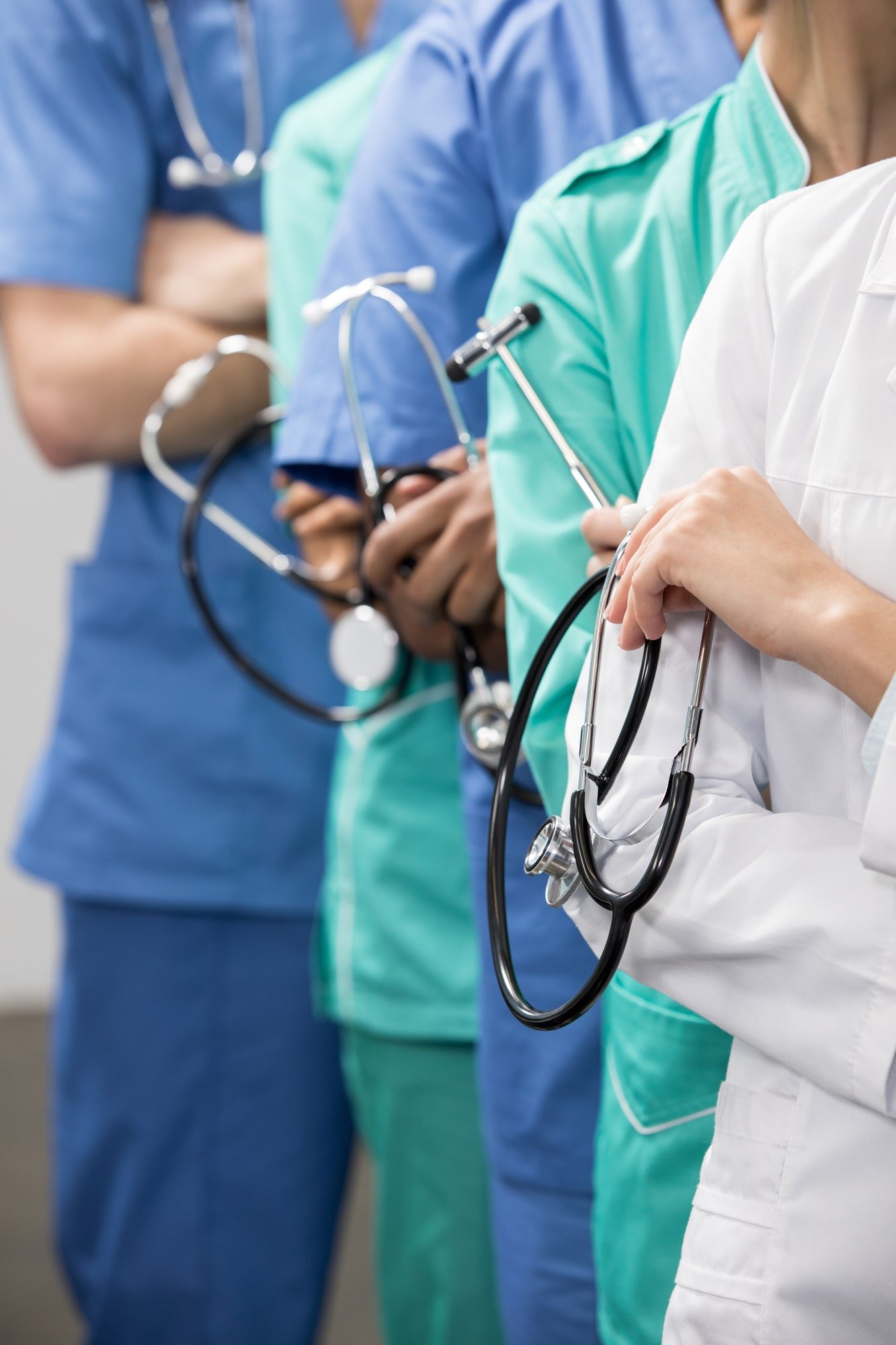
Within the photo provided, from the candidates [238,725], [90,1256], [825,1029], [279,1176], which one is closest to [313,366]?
[238,725]

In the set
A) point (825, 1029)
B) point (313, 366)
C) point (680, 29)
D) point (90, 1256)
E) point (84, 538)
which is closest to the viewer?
point (825, 1029)

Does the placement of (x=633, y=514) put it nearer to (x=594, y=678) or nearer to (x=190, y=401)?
(x=594, y=678)

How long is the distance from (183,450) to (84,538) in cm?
165

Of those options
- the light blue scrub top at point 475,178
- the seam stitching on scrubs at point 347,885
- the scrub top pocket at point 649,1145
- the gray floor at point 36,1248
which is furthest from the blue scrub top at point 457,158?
the gray floor at point 36,1248

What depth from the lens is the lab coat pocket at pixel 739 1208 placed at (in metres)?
0.59

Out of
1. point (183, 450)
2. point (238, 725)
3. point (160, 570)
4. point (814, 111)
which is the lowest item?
point (238, 725)

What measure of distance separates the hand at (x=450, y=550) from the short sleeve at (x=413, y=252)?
3.0 inches

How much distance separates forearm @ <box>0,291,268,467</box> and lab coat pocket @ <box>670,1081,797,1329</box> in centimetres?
86

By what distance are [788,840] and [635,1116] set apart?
244 millimetres

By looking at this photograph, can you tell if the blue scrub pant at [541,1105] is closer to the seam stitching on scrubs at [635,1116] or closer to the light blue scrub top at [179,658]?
the seam stitching on scrubs at [635,1116]

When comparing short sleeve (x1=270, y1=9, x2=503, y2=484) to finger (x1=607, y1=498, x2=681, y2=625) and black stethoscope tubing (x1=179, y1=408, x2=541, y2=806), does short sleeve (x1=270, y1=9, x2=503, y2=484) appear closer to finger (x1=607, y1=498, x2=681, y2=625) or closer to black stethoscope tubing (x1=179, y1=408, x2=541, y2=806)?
black stethoscope tubing (x1=179, y1=408, x2=541, y2=806)

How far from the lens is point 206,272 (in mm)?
1338

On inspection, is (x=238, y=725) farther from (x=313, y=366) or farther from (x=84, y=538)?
(x=84, y=538)

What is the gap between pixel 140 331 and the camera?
1298mm
